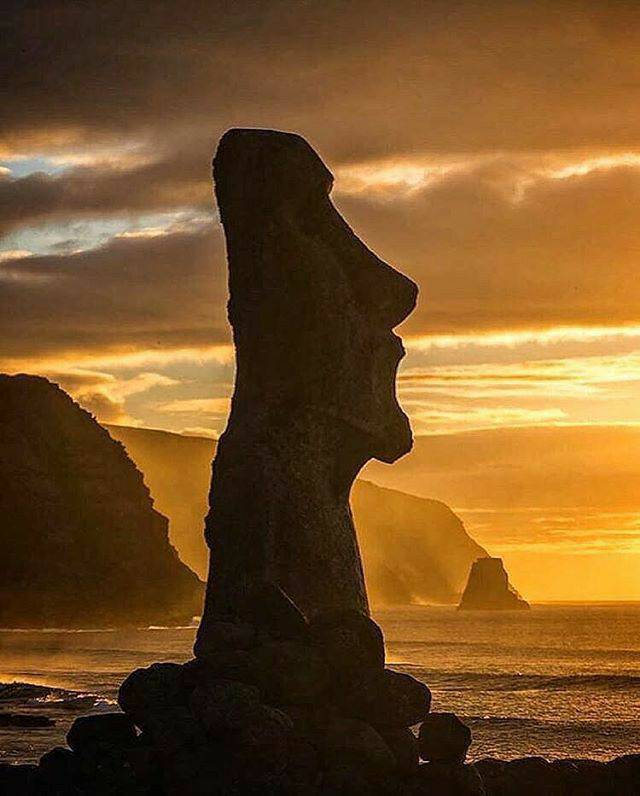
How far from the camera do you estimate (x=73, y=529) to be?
13338 cm

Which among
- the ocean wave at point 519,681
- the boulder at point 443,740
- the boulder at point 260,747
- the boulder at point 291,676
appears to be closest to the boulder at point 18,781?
the boulder at point 260,747

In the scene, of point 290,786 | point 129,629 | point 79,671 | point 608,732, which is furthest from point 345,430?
point 129,629

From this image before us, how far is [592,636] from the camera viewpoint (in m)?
138

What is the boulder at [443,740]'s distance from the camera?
15.7 meters

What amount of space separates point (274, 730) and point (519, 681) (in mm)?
56962

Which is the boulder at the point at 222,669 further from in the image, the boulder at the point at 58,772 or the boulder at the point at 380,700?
the boulder at the point at 58,772

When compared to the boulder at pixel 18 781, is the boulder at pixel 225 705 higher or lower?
higher

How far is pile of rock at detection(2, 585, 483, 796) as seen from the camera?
47.4ft

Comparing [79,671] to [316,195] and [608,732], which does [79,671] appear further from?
[316,195]

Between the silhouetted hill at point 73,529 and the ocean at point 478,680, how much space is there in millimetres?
4249

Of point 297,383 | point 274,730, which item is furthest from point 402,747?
point 297,383

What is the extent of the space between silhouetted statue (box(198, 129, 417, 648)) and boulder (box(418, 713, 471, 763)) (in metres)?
2.56

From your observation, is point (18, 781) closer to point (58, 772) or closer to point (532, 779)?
point (58, 772)

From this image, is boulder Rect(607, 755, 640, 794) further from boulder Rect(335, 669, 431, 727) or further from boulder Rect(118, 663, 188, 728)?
boulder Rect(118, 663, 188, 728)
